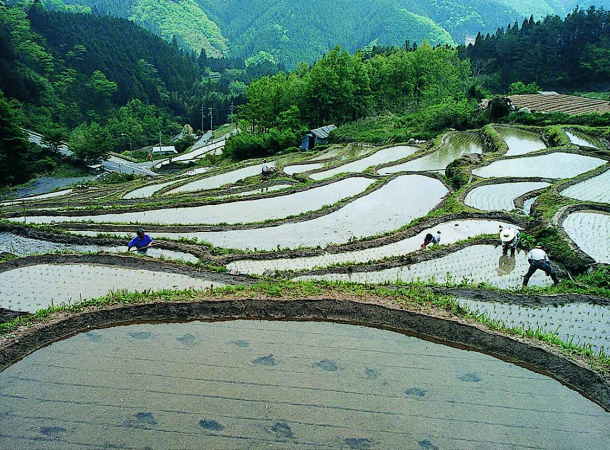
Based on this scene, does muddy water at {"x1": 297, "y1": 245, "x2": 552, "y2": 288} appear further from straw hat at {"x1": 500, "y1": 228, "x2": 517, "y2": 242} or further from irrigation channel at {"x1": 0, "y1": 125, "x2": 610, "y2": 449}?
straw hat at {"x1": 500, "y1": 228, "x2": 517, "y2": 242}

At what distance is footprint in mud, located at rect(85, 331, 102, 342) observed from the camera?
6.82 m

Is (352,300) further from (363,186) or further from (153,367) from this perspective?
(363,186)

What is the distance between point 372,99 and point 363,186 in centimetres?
3150

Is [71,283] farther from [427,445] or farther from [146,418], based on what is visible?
[427,445]

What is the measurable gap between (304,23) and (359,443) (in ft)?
615

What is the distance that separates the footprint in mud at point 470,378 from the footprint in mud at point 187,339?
152 inches

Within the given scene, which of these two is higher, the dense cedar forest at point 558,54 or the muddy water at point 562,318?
the dense cedar forest at point 558,54

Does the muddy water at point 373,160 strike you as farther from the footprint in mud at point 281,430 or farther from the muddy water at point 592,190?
the footprint in mud at point 281,430

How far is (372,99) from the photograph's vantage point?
4900cm

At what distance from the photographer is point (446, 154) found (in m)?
27.8

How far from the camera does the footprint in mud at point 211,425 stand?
16.6 feet

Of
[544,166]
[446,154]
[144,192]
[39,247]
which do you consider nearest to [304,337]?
[39,247]

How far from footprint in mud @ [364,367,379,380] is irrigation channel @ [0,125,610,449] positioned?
0.08ft

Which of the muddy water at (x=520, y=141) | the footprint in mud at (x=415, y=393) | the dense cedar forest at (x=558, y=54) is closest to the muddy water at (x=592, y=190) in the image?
the muddy water at (x=520, y=141)
